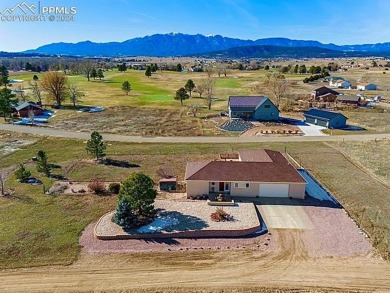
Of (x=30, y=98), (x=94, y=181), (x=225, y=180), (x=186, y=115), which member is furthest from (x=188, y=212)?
(x=30, y=98)

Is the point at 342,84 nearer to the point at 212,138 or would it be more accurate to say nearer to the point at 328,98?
the point at 328,98

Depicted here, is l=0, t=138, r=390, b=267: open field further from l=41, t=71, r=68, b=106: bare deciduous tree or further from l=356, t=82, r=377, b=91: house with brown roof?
l=356, t=82, r=377, b=91: house with brown roof

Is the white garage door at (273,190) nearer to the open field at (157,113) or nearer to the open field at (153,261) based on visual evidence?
the open field at (153,261)

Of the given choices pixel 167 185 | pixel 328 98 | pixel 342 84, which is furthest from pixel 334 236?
pixel 342 84

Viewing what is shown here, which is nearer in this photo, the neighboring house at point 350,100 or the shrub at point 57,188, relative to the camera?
the shrub at point 57,188

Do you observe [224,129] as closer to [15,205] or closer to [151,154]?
[151,154]

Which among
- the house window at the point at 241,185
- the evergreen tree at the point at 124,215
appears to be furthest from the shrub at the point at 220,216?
the evergreen tree at the point at 124,215
